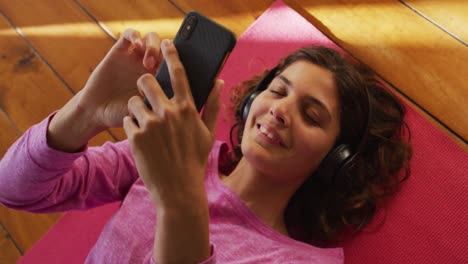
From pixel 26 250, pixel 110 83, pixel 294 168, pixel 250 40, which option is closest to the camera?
pixel 110 83

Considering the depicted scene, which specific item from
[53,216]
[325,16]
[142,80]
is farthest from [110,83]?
[325,16]

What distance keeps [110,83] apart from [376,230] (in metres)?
0.77

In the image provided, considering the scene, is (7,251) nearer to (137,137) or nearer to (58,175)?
(58,175)

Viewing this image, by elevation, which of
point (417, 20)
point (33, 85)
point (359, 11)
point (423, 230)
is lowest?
point (423, 230)

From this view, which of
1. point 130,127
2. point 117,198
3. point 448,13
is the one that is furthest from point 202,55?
point 448,13

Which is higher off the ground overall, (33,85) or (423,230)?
(33,85)

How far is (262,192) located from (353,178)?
26 cm

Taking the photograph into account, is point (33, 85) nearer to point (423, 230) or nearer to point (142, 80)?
point (142, 80)

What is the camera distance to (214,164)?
1.09 metres

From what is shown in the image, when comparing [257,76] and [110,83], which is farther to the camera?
[257,76]

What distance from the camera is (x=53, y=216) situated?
4.33 feet

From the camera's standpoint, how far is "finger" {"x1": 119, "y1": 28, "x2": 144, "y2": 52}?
0.79 metres

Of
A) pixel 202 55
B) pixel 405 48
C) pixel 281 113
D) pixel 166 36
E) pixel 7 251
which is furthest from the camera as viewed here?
pixel 166 36

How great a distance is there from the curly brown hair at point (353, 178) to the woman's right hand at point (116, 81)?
0.42 metres
